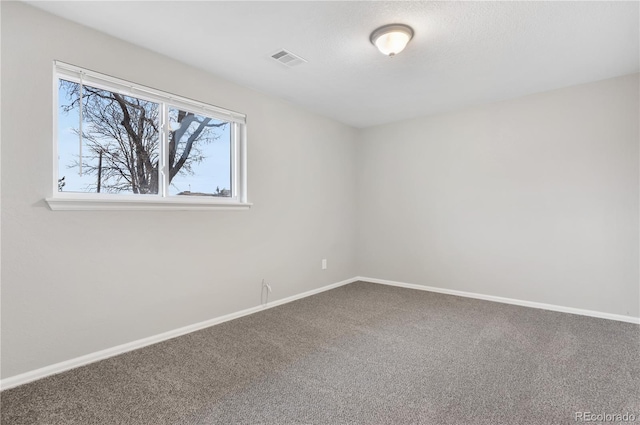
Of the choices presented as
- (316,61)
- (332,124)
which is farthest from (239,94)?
(332,124)

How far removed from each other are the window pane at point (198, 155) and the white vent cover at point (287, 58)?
2.89ft

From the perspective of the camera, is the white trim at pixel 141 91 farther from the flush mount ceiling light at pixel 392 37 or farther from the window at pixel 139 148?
the flush mount ceiling light at pixel 392 37

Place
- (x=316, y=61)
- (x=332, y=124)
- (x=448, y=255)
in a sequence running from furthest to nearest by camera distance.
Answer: (x=332, y=124), (x=448, y=255), (x=316, y=61)

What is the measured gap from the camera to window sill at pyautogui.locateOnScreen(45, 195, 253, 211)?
202cm

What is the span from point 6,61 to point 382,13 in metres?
2.30

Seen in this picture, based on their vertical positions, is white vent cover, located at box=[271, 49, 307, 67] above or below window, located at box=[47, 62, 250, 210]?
above

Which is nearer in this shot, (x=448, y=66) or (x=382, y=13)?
(x=382, y=13)

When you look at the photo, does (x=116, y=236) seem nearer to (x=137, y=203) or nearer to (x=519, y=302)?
(x=137, y=203)

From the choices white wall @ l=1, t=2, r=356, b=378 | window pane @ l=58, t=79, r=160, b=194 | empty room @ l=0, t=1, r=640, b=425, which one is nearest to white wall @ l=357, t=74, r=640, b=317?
empty room @ l=0, t=1, r=640, b=425

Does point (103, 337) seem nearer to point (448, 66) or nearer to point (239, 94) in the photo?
point (239, 94)

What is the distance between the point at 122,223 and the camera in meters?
2.29

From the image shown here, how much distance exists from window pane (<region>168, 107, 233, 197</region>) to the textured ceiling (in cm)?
50

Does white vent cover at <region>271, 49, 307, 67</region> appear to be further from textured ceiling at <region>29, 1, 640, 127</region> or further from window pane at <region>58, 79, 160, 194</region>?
window pane at <region>58, 79, 160, 194</region>

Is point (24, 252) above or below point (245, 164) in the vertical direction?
below
